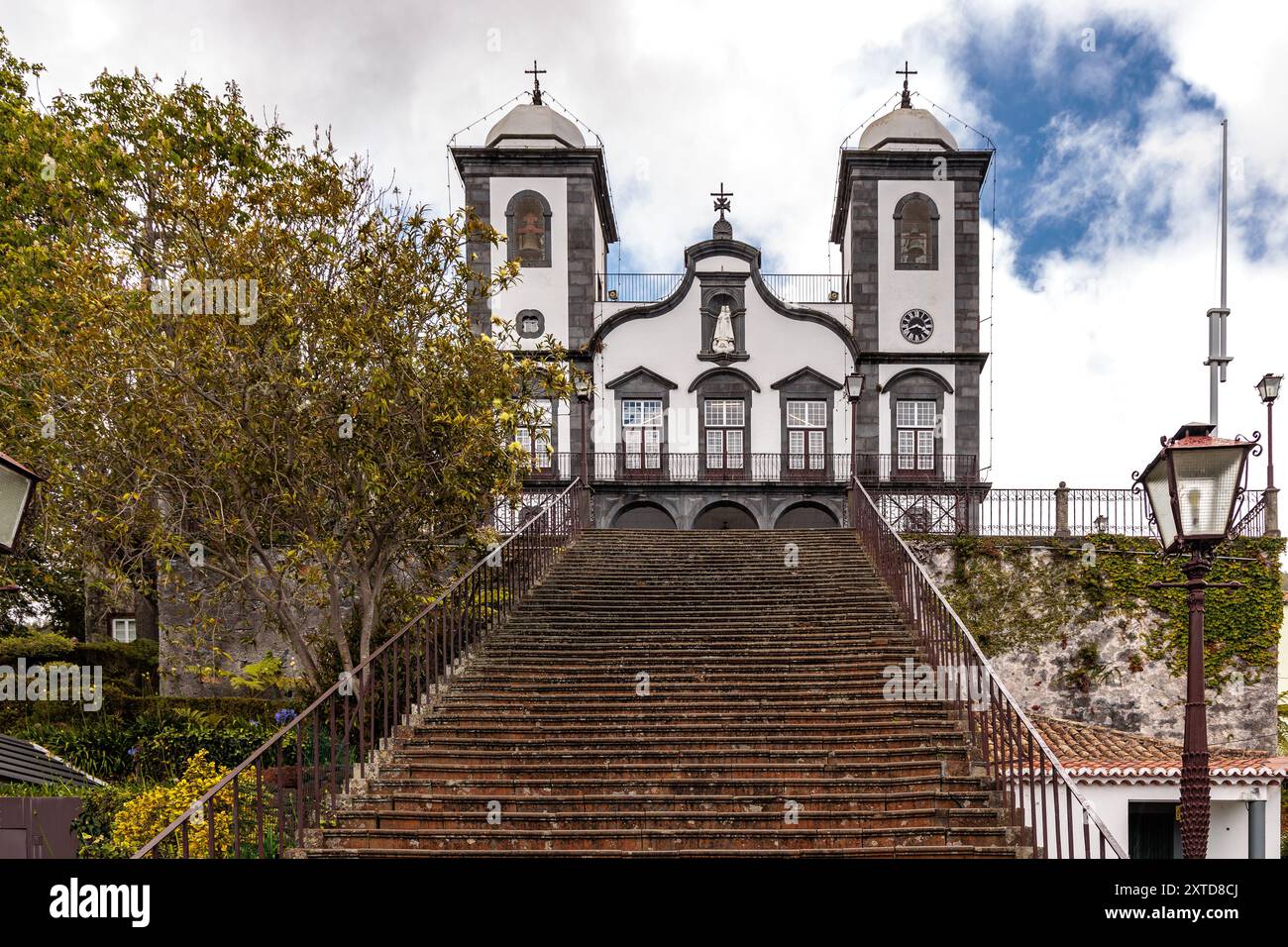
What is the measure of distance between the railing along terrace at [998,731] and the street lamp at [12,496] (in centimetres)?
633

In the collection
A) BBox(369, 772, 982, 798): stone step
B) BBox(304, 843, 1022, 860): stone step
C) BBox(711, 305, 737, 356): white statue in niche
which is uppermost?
BBox(711, 305, 737, 356): white statue in niche

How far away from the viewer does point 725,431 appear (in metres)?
24.1

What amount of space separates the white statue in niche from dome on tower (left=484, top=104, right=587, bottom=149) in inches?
237

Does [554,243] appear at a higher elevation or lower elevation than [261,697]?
higher

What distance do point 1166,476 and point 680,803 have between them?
4764 mm

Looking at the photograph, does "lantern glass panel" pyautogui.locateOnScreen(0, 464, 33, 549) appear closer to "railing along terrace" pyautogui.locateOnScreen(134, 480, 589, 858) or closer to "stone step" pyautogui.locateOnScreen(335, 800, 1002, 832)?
"railing along terrace" pyautogui.locateOnScreen(134, 480, 589, 858)

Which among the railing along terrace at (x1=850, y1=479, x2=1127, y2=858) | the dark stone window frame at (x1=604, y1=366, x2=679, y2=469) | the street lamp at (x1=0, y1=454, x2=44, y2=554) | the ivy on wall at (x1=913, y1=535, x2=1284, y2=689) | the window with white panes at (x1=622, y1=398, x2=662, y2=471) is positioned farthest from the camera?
the dark stone window frame at (x1=604, y1=366, x2=679, y2=469)

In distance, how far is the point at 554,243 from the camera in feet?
81.5

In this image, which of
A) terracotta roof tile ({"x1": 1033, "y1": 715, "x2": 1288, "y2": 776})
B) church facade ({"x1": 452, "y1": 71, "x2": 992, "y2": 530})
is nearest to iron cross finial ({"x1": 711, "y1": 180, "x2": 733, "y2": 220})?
church facade ({"x1": 452, "y1": 71, "x2": 992, "y2": 530})

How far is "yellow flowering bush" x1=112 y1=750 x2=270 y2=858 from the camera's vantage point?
897cm

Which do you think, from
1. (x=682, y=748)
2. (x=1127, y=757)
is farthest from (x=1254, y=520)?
(x=682, y=748)

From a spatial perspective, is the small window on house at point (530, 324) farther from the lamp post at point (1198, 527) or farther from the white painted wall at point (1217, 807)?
the lamp post at point (1198, 527)
